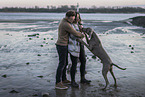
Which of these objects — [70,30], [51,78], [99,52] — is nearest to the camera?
[70,30]

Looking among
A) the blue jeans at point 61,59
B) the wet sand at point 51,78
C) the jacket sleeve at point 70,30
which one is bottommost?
the wet sand at point 51,78

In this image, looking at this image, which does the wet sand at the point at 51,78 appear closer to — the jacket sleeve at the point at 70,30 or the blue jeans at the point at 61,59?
the blue jeans at the point at 61,59

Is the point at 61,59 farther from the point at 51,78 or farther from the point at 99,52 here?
the point at 51,78

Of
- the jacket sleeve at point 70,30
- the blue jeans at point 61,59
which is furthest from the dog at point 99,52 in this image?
the blue jeans at point 61,59

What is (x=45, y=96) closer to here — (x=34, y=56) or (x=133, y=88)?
(x=133, y=88)

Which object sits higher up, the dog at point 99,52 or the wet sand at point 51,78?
the dog at point 99,52

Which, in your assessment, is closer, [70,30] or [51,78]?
[70,30]

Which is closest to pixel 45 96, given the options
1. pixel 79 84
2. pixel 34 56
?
pixel 79 84

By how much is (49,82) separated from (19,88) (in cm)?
102

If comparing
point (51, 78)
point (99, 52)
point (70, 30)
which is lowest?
point (51, 78)

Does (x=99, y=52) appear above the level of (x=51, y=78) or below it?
above

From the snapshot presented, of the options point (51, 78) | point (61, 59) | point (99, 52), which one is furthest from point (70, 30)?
point (51, 78)

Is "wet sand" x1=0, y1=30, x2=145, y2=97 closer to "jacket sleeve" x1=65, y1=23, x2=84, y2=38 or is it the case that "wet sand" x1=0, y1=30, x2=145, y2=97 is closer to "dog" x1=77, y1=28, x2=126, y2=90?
"dog" x1=77, y1=28, x2=126, y2=90

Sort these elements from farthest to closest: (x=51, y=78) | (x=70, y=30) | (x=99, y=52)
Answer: (x=51, y=78)
(x=99, y=52)
(x=70, y=30)
